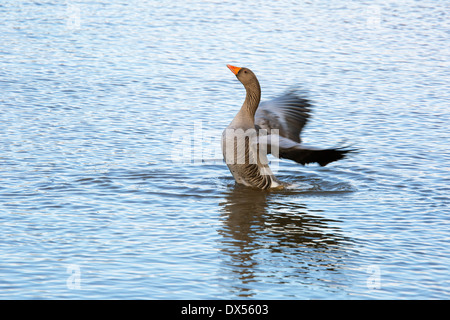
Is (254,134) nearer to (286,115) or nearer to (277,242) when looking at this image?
(286,115)

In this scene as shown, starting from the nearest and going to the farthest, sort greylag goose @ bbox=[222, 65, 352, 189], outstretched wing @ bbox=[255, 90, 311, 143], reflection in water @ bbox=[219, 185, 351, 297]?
reflection in water @ bbox=[219, 185, 351, 297], greylag goose @ bbox=[222, 65, 352, 189], outstretched wing @ bbox=[255, 90, 311, 143]

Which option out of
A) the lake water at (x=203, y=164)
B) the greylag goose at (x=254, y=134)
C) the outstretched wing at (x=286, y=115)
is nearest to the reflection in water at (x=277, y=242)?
the lake water at (x=203, y=164)

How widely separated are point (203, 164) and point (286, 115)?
1467 mm

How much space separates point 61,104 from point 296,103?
4.82 m

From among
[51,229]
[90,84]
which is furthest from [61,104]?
[51,229]

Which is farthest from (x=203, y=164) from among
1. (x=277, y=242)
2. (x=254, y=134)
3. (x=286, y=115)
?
(x=277, y=242)

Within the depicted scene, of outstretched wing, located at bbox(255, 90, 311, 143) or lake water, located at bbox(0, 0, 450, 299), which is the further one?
outstretched wing, located at bbox(255, 90, 311, 143)

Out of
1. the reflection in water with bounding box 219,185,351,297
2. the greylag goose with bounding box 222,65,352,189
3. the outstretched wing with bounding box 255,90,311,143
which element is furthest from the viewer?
the outstretched wing with bounding box 255,90,311,143

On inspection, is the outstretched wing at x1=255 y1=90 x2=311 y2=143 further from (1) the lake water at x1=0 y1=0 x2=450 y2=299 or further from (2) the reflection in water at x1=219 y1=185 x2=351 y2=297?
(2) the reflection in water at x1=219 y1=185 x2=351 y2=297

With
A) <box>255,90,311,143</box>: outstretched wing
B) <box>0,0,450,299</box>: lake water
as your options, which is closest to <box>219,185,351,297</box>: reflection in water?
<box>0,0,450,299</box>: lake water

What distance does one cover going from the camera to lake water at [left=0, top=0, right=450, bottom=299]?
7.17 m

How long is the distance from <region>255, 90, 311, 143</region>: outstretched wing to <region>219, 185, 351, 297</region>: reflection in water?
0.99 meters

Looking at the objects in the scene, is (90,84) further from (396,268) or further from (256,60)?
(396,268)

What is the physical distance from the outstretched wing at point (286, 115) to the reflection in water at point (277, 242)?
3.24 feet
